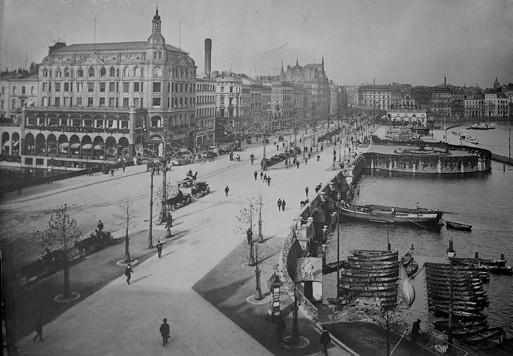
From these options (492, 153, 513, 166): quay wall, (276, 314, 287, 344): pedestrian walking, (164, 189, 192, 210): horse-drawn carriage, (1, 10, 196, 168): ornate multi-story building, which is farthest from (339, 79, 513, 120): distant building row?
(276, 314, 287, 344): pedestrian walking

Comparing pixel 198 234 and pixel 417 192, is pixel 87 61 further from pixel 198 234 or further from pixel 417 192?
pixel 417 192

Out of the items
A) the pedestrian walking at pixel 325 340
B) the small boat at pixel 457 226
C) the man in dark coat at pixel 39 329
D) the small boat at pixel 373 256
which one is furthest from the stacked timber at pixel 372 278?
the man in dark coat at pixel 39 329

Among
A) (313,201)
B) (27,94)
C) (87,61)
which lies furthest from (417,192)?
(27,94)

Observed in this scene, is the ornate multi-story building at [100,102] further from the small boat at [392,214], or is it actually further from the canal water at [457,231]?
the canal water at [457,231]

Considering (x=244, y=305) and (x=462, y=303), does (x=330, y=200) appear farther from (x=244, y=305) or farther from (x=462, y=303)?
(x=244, y=305)

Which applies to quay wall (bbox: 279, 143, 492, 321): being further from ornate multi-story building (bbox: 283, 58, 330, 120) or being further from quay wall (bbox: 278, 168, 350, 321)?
ornate multi-story building (bbox: 283, 58, 330, 120)
